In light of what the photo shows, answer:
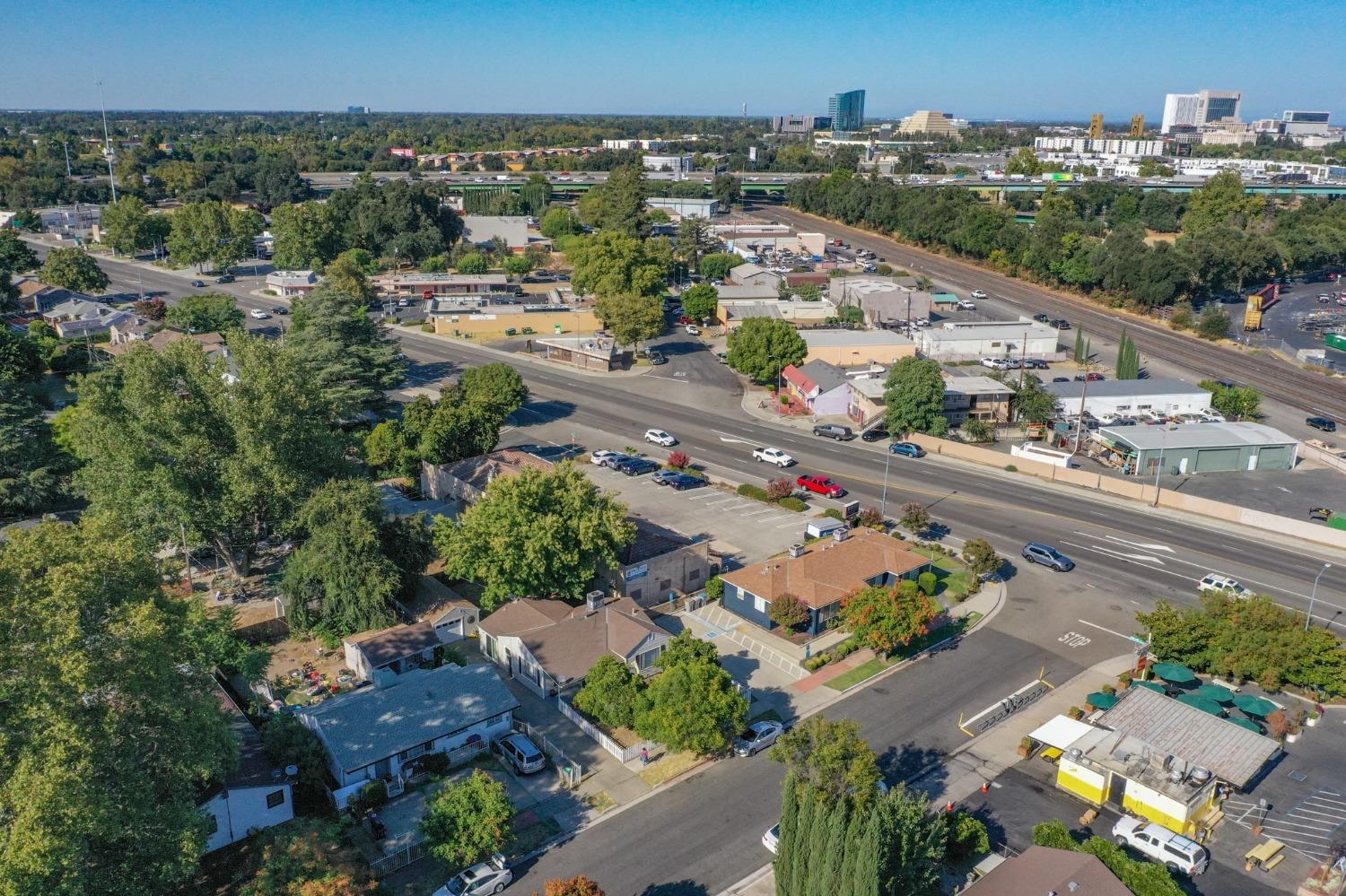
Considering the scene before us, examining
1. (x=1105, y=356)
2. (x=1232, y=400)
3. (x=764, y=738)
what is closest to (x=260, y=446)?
(x=764, y=738)

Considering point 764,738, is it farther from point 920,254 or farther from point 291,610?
point 920,254

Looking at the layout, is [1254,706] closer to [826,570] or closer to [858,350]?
[826,570]

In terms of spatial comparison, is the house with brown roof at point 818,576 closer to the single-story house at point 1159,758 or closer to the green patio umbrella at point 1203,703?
the single-story house at point 1159,758

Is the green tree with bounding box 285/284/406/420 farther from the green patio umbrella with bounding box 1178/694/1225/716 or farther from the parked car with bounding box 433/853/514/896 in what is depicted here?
the green patio umbrella with bounding box 1178/694/1225/716

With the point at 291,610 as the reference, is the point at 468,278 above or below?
above

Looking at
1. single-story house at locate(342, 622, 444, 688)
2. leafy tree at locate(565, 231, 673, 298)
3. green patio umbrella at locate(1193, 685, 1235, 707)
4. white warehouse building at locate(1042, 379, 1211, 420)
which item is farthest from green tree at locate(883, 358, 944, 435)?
single-story house at locate(342, 622, 444, 688)
